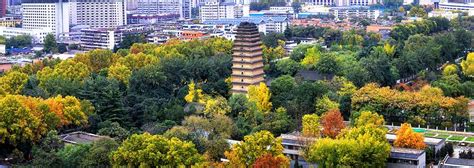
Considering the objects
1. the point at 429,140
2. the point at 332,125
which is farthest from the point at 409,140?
the point at 332,125

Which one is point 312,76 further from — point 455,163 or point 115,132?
point 455,163

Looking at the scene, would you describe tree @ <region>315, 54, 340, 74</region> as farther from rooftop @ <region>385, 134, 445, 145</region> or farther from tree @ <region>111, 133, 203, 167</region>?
tree @ <region>111, 133, 203, 167</region>

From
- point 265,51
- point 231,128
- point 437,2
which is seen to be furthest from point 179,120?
point 437,2

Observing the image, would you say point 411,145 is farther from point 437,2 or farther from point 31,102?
point 437,2

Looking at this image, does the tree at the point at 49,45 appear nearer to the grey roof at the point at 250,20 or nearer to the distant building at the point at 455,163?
the grey roof at the point at 250,20

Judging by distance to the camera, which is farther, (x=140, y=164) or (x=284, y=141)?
(x=284, y=141)

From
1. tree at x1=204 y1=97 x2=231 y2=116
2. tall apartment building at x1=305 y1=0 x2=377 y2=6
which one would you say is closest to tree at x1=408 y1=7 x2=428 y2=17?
tall apartment building at x1=305 y1=0 x2=377 y2=6

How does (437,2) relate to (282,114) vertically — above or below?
above
